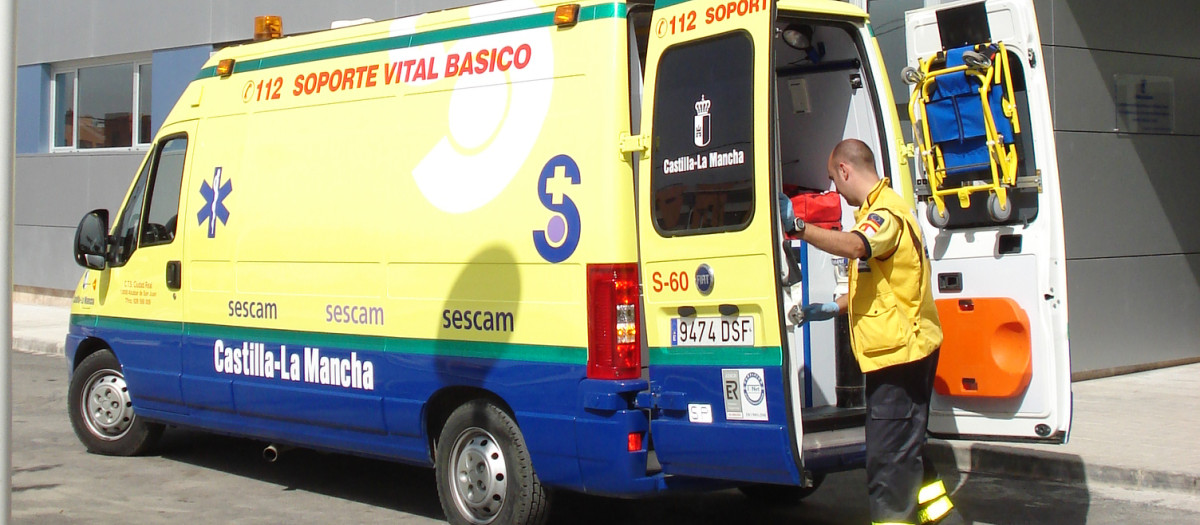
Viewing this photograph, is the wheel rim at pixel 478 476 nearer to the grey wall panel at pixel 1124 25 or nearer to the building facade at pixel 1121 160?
the building facade at pixel 1121 160

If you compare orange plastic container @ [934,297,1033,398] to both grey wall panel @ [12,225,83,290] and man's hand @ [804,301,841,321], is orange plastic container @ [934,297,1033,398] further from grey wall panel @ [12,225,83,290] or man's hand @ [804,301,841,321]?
grey wall panel @ [12,225,83,290]

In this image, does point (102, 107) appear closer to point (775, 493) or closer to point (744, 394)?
point (775, 493)

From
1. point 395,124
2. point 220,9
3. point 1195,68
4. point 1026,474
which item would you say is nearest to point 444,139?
point 395,124

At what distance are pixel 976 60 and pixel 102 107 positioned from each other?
1591 cm

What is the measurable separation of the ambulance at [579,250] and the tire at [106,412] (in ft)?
2.64

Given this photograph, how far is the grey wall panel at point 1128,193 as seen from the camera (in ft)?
37.1

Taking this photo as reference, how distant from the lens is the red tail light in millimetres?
5488

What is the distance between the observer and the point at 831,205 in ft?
20.7

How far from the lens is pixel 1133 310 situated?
467 inches

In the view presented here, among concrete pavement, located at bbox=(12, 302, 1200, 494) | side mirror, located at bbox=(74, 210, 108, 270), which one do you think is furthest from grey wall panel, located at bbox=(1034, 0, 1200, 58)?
side mirror, located at bbox=(74, 210, 108, 270)

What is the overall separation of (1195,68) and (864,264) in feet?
28.2

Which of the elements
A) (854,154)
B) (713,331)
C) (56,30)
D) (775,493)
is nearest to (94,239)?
(775,493)

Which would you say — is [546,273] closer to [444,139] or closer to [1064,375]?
[444,139]

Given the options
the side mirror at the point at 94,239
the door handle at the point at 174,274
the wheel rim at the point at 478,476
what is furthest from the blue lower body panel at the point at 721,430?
the side mirror at the point at 94,239
